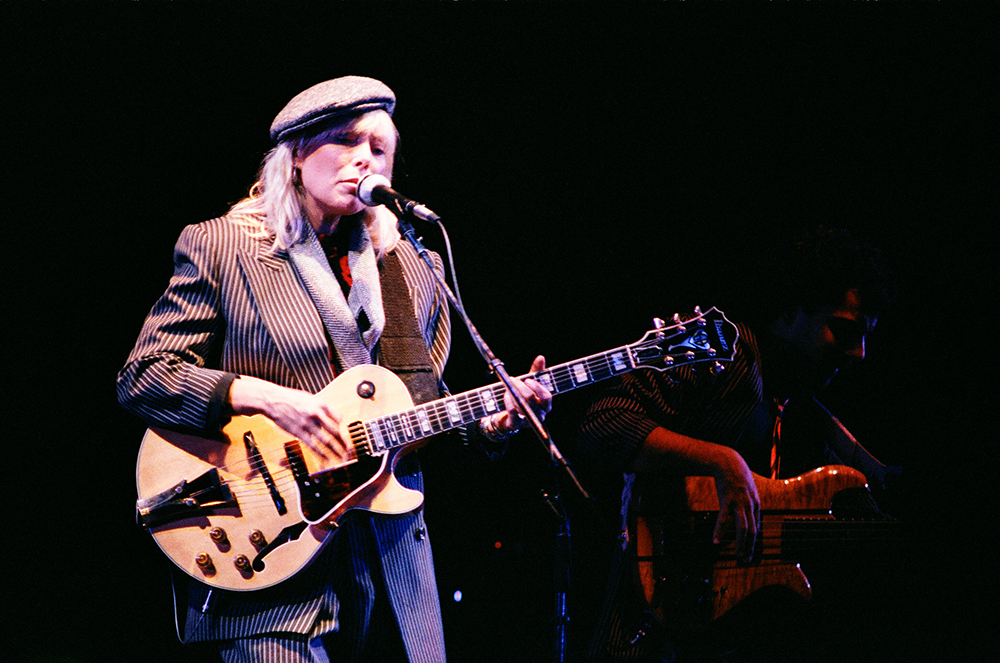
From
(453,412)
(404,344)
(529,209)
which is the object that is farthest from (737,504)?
(529,209)

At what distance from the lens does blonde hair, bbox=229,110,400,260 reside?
2193 millimetres

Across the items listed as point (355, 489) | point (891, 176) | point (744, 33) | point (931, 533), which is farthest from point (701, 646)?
point (744, 33)

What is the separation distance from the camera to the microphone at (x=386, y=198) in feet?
6.20

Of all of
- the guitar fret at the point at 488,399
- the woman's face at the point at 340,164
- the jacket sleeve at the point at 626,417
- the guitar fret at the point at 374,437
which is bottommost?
the jacket sleeve at the point at 626,417

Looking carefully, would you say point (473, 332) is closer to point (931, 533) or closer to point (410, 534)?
point (410, 534)

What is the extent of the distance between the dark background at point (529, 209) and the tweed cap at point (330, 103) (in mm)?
946

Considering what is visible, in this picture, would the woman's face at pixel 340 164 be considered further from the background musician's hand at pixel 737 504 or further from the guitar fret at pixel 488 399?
the background musician's hand at pixel 737 504

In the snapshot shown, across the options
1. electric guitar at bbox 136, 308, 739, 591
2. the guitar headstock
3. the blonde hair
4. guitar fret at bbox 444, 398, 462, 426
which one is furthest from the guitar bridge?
the guitar headstock

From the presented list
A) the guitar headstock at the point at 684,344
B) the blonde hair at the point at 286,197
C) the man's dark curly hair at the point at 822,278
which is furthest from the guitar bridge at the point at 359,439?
the man's dark curly hair at the point at 822,278

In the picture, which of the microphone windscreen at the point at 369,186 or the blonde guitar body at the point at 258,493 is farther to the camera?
the microphone windscreen at the point at 369,186

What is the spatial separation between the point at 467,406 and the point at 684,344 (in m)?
0.73

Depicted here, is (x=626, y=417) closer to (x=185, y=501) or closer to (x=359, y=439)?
(x=359, y=439)

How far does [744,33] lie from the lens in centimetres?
374

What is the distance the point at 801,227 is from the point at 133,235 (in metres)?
3.17
